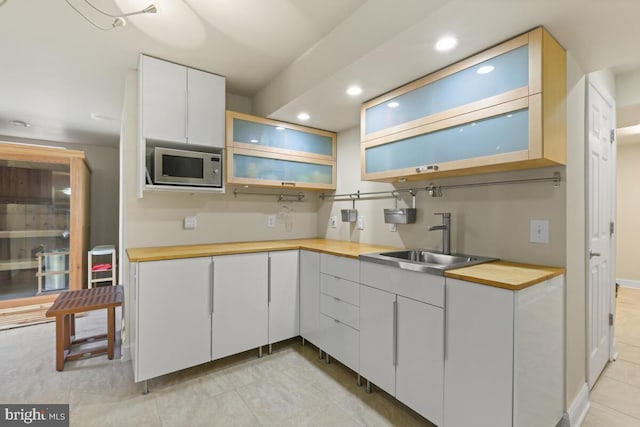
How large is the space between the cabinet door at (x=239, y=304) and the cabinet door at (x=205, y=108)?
39.9 inches

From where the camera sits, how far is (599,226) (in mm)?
2064

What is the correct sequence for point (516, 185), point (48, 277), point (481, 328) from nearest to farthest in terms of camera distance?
point (481, 328) < point (516, 185) < point (48, 277)

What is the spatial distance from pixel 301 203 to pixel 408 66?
1.96 metres

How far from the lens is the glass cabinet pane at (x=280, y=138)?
2705 millimetres

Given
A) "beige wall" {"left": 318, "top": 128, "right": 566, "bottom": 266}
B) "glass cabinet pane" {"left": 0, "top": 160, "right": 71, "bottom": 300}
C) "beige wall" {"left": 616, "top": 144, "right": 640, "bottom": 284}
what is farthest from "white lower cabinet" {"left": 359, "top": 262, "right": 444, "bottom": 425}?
"beige wall" {"left": 616, "top": 144, "right": 640, "bottom": 284}

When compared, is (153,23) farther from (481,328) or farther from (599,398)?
(599,398)

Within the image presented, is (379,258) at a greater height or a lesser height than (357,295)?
greater

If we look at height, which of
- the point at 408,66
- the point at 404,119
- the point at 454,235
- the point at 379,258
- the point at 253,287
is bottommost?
the point at 253,287

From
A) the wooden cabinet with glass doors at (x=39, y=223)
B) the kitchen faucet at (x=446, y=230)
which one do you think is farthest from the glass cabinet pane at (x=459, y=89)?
the wooden cabinet with glass doors at (x=39, y=223)

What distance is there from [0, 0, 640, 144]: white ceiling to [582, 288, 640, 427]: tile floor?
2083mm

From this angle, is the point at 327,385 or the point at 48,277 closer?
the point at 327,385

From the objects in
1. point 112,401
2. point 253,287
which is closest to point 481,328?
point 253,287

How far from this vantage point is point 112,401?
1.93m

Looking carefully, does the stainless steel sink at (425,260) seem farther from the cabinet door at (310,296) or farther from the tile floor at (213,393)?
the tile floor at (213,393)
